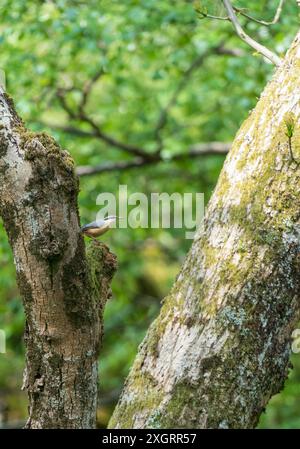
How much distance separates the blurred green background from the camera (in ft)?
15.0

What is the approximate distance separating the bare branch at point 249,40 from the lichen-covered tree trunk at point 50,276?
878 millimetres

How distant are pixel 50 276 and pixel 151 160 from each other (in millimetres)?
4185

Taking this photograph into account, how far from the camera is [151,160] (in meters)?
6.00

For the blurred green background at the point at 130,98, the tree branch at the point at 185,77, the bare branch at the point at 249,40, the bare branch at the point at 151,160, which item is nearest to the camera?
the bare branch at the point at 249,40

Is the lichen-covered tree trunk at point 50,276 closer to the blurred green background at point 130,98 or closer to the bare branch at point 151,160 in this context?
the blurred green background at point 130,98

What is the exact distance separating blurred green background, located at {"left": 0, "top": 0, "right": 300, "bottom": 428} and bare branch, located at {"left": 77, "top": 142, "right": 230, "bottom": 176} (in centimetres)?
12

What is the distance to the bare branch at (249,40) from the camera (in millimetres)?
2345

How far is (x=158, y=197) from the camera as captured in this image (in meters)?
6.86

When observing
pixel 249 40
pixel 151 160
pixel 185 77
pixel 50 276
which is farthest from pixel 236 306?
pixel 185 77

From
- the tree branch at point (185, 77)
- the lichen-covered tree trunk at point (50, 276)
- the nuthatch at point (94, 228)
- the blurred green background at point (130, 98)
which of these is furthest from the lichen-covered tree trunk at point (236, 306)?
the tree branch at point (185, 77)

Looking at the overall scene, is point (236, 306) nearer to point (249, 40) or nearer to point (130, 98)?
point (249, 40)

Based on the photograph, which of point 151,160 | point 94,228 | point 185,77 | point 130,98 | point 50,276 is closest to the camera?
point 50,276

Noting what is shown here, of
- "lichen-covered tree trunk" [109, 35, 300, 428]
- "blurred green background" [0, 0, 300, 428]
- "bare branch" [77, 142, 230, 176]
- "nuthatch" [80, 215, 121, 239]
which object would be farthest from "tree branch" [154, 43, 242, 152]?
"lichen-covered tree trunk" [109, 35, 300, 428]

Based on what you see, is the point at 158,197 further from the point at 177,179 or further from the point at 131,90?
the point at 131,90
